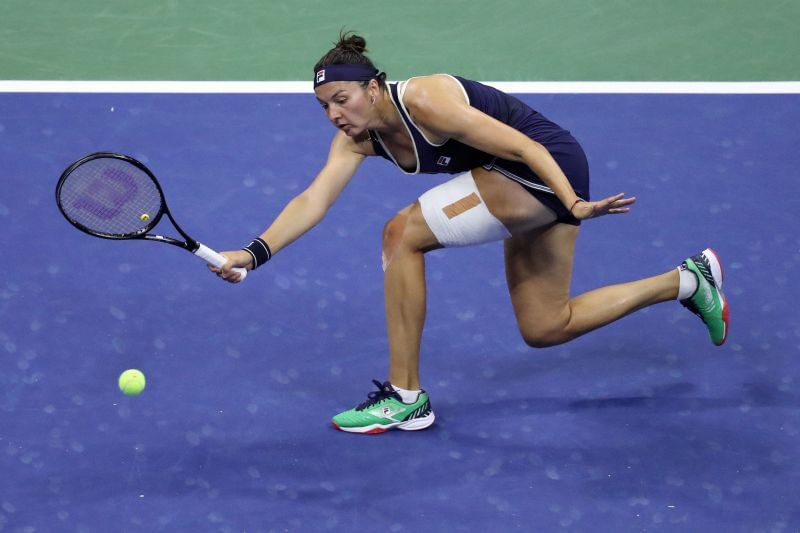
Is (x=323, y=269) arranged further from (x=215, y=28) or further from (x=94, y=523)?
(x=215, y=28)

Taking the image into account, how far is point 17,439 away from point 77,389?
0.41 m

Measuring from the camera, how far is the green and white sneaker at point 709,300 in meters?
5.89

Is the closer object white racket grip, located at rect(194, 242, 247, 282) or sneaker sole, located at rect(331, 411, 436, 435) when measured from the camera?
white racket grip, located at rect(194, 242, 247, 282)

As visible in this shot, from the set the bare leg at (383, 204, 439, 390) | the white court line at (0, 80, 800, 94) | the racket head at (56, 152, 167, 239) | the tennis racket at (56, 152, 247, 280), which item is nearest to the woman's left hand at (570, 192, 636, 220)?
the bare leg at (383, 204, 439, 390)

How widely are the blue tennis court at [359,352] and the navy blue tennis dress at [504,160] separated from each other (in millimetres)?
1041

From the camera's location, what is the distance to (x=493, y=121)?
498 centimetres

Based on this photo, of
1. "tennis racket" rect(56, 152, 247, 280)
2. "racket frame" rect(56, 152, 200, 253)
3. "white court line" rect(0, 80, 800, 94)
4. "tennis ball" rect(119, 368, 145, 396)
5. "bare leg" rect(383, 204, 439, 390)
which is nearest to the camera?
"racket frame" rect(56, 152, 200, 253)

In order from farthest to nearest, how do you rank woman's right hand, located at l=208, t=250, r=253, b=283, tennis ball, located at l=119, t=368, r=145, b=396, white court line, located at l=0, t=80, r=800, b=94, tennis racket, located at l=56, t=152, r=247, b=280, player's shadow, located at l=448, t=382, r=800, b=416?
white court line, located at l=0, t=80, r=800, b=94, player's shadow, located at l=448, t=382, r=800, b=416, tennis ball, located at l=119, t=368, r=145, b=396, tennis racket, located at l=56, t=152, r=247, b=280, woman's right hand, located at l=208, t=250, r=253, b=283

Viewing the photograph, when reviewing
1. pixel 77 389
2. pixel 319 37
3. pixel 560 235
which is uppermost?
pixel 319 37

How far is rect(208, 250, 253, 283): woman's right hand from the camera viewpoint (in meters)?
5.13

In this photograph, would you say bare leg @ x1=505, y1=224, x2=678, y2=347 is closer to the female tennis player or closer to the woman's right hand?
the female tennis player

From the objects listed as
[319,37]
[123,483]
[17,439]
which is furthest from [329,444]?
[319,37]

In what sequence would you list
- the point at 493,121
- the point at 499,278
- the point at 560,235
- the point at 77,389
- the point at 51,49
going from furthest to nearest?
the point at 51,49 < the point at 499,278 < the point at 77,389 < the point at 560,235 < the point at 493,121

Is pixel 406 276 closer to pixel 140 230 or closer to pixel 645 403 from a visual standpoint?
pixel 140 230
